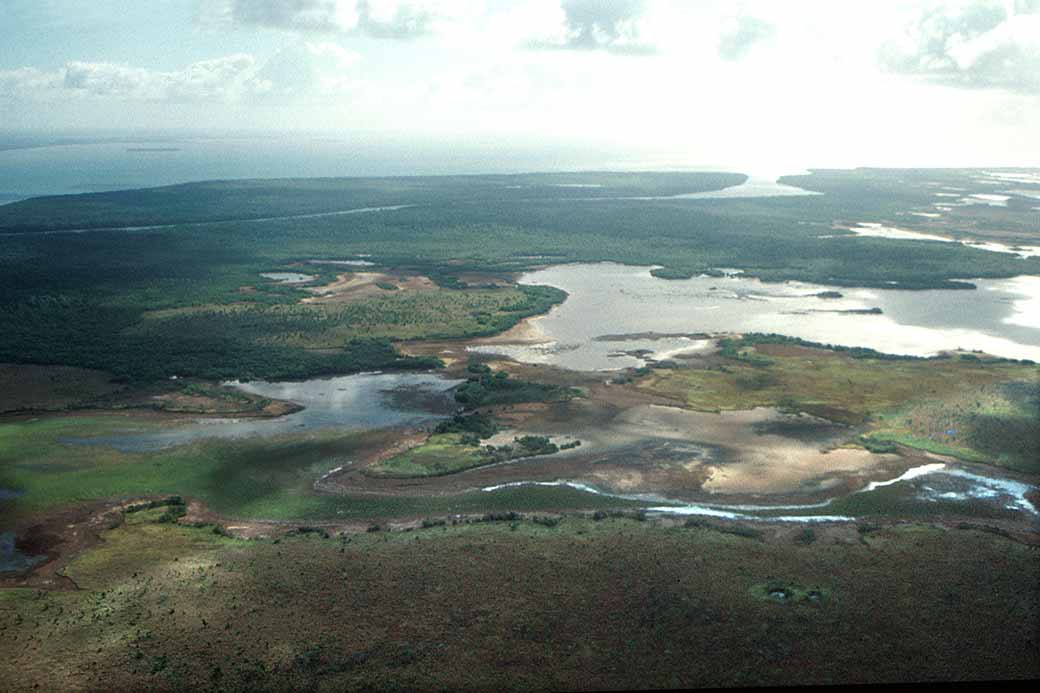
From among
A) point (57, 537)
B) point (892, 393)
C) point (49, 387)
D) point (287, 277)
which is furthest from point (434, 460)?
point (287, 277)

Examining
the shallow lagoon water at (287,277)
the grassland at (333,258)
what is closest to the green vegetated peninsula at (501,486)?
the grassland at (333,258)

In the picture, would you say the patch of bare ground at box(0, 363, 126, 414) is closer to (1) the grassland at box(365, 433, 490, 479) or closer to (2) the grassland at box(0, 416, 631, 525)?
(2) the grassland at box(0, 416, 631, 525)

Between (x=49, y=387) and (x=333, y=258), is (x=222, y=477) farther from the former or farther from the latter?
(x=333, y=258)

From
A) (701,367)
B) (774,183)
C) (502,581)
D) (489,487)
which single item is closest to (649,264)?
(701,367)

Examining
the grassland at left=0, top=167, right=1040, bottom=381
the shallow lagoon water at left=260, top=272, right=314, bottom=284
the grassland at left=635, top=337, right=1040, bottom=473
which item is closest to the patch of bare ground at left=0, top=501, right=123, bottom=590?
the grassland at left=0, top=167, right=1040, bottom=381

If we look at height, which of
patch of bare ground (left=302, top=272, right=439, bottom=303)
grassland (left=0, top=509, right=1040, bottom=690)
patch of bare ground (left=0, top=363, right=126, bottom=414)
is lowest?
grassland (left=0, top=509, right=1040, bottom=690)
